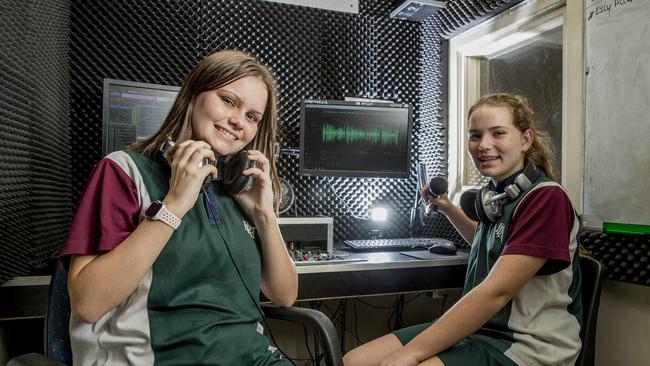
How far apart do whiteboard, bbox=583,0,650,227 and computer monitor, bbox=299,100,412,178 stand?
964 millimetres

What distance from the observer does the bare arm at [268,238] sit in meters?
1.32

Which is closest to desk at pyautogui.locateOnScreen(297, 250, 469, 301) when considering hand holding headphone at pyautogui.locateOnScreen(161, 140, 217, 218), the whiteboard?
the whiteboard

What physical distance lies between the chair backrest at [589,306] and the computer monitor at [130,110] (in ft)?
6.19

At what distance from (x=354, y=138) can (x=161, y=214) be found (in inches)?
63.6

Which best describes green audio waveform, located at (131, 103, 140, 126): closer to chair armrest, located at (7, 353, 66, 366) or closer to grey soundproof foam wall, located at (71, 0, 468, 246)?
grey soundproof foam wall, located at (71, 0, 468, 246)

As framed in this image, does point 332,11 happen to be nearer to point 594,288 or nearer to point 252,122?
point 252,122

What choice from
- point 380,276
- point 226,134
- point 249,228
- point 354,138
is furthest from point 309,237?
point 226,134

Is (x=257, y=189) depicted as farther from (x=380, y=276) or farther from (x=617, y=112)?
(x=617, y=112)

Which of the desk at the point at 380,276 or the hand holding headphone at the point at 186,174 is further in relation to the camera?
the desk at the point at 380,276

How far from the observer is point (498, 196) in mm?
1589

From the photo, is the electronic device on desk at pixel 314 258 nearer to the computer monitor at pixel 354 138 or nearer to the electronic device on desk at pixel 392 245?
the electronic device on desk at pixel 392 245

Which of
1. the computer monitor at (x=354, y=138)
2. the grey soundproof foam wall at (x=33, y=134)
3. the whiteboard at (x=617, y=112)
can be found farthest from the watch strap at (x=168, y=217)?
the whiteboard at (x=617, y=112)

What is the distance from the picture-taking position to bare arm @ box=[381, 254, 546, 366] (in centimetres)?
138

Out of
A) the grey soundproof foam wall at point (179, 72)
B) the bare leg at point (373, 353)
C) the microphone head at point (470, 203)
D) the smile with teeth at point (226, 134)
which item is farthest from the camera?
the microphone head at point (470, 203)
